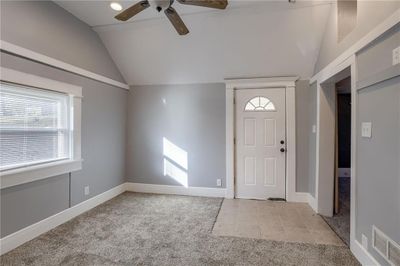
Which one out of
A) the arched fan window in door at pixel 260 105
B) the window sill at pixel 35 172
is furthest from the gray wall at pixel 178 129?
the window sill at pixel 35 172

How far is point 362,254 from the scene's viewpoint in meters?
2.00

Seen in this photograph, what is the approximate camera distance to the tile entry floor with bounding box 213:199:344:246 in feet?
8.37

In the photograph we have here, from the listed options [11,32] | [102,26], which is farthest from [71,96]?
[102,26]

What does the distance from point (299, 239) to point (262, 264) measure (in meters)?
0.71

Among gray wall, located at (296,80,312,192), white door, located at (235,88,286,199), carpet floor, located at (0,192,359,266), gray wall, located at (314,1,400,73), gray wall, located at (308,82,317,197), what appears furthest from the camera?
white door, located at (235,88,286,199)

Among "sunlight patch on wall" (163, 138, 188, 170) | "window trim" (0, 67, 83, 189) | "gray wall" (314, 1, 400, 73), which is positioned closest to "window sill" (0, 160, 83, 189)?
"window trim" (0, 67, 83, 189)

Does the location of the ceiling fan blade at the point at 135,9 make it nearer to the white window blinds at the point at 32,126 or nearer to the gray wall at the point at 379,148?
the white window blinds at the point at 32,126

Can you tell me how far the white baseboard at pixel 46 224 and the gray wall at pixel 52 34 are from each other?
197 centimetres

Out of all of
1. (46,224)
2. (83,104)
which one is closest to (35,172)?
(46,224)

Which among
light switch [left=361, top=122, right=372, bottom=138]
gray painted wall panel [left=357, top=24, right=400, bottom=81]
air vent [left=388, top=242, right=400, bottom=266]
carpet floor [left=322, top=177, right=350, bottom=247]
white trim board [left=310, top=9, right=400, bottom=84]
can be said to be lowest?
carpet floor [left=322, top=177, right=350, bottom=247]

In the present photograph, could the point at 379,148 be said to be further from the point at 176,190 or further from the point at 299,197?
the point at 176,190

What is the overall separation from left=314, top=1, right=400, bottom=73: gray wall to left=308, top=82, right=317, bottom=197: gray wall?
398 mm

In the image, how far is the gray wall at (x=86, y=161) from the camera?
2.32 meters

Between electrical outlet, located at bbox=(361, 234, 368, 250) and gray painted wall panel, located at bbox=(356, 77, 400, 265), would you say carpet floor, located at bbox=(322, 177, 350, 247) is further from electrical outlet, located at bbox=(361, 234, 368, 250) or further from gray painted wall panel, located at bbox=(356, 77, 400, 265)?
gray painted wall panel, located at bbox=(356, 77, 400, 265)
